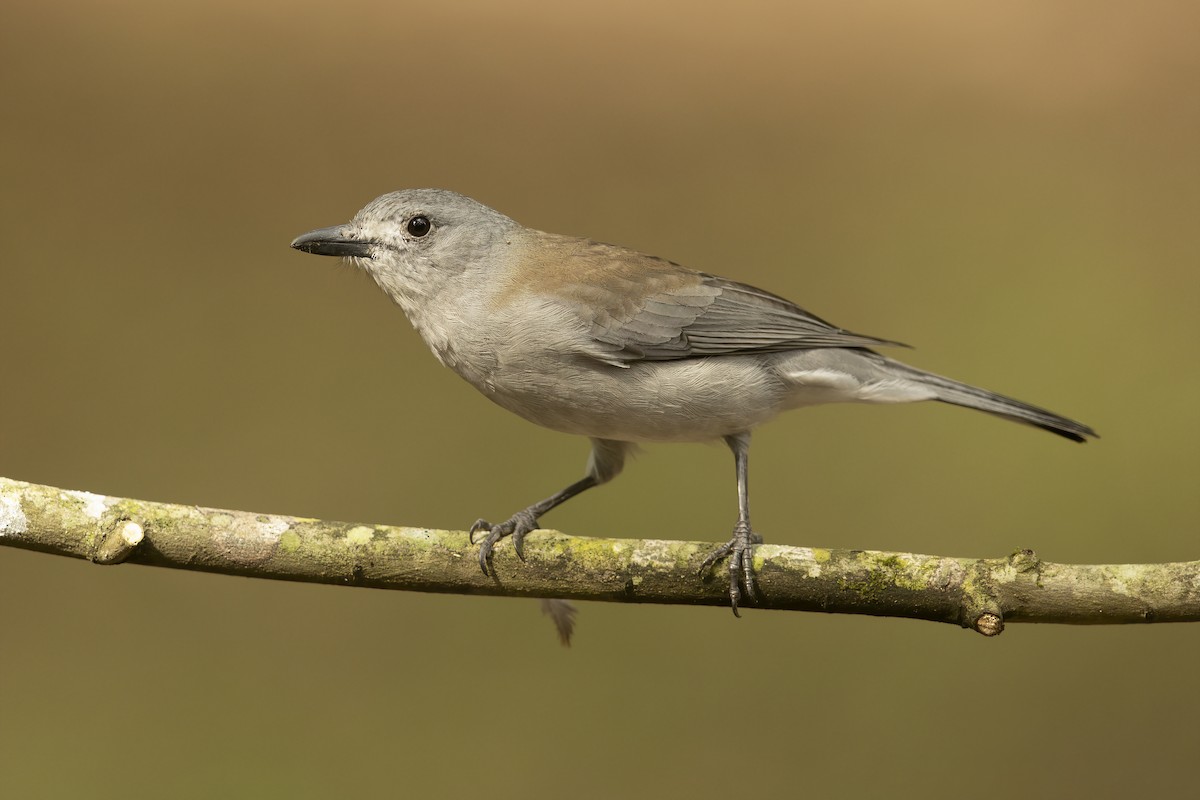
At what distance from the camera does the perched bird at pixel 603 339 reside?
2.08 metres

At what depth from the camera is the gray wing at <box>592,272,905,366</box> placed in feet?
7.20

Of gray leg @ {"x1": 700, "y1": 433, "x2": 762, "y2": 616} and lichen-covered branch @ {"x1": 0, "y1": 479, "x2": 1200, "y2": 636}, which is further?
gray leg @ {"x1": 700, "y1": 433, "x2": 762, "y2": 616}

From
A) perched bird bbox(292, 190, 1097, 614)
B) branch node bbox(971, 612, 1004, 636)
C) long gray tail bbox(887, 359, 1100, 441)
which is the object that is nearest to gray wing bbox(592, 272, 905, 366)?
perched bird bbox(292, 190, 1097, 614)

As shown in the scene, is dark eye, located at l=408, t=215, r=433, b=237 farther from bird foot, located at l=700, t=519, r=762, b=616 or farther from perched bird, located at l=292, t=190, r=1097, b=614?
bird foot, located at l=700, t=519, r=762, b=616

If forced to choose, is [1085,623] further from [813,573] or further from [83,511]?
[83,511]

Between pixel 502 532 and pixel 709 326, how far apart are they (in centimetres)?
68

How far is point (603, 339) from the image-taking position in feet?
7.06

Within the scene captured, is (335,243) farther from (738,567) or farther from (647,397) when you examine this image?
(738,567)

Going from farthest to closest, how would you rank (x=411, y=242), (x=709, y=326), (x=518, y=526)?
(x=709, y=326), (x=411, y=242), (x=518, y=526)

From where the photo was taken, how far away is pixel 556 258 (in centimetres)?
230

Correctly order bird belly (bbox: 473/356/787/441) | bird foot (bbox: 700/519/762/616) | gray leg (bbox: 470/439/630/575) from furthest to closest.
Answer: bird belly (bbox: 473/356/787/441) < gray leg (bbox: 470/439/630/575) < bird foot (bbox: 700/519/762/616)

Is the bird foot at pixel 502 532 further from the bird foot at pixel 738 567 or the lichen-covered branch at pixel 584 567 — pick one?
the bird foot at pixel 738 567

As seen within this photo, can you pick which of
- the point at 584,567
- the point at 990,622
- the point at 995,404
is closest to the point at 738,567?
the point at 584,567

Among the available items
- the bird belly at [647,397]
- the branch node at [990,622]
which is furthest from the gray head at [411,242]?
the branch node at [990,622]
